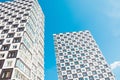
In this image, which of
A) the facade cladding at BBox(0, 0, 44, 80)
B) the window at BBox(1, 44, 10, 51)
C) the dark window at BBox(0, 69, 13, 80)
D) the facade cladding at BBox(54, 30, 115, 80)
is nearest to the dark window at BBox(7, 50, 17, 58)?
the facade cladding at BBox(0, 0, 44, 80)

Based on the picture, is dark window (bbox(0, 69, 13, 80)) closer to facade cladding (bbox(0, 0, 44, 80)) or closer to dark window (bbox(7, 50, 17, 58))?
facade cladding (bbox(0, 0, 44, 80))

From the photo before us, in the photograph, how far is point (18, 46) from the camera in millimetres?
28172

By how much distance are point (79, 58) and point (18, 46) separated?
2787cm

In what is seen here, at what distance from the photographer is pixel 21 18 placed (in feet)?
119

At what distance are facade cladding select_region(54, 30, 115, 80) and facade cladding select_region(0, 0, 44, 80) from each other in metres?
14.4

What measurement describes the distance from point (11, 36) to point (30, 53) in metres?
4.85

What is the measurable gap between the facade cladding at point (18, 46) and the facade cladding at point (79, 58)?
14441mm

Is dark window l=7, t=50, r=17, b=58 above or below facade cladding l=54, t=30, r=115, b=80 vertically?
below

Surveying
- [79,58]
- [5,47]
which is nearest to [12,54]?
[5,47]

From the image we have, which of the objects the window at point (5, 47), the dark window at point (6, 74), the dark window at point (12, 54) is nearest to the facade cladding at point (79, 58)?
the window at point (5, 47)

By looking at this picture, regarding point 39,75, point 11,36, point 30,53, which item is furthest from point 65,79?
point 11,36

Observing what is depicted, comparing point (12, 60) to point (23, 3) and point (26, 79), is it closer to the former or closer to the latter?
point (26, 79)

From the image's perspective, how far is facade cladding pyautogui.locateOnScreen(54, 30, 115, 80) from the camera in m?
48.1

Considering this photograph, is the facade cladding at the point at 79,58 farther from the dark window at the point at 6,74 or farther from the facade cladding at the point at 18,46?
the dark window at the point at 6,74
